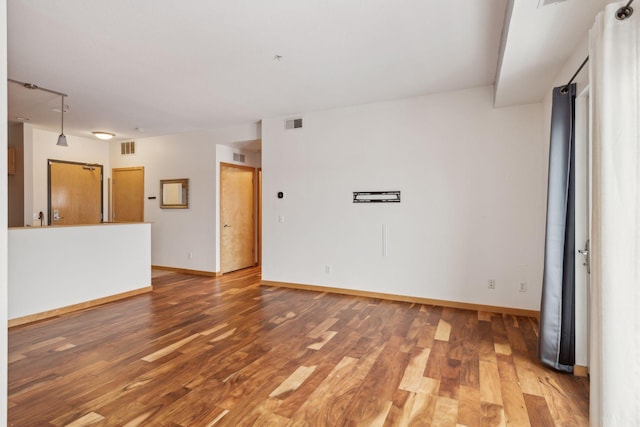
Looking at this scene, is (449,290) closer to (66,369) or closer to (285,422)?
(285,422)

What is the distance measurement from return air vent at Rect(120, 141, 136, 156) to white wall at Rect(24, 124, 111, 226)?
1.81ft

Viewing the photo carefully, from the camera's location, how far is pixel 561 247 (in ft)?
8.52

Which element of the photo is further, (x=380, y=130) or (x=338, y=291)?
(x=338, y=291)

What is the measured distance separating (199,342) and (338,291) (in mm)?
2314

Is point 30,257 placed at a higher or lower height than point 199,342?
higher

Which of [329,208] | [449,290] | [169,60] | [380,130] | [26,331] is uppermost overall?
[169,60]

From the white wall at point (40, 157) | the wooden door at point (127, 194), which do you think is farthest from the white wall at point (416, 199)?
the white wall at point (40, 157)

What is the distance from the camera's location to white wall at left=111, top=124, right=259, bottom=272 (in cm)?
625

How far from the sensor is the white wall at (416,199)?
3990mm

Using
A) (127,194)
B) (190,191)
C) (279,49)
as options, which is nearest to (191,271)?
(190,191)

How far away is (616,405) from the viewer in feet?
5.00

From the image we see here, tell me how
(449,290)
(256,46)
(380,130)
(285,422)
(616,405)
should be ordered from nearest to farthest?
(616,405), (285,422), (256,46), (449,290), (380,130)

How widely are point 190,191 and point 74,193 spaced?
8.15 ft

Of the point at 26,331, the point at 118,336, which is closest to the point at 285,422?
the point at 118,336
